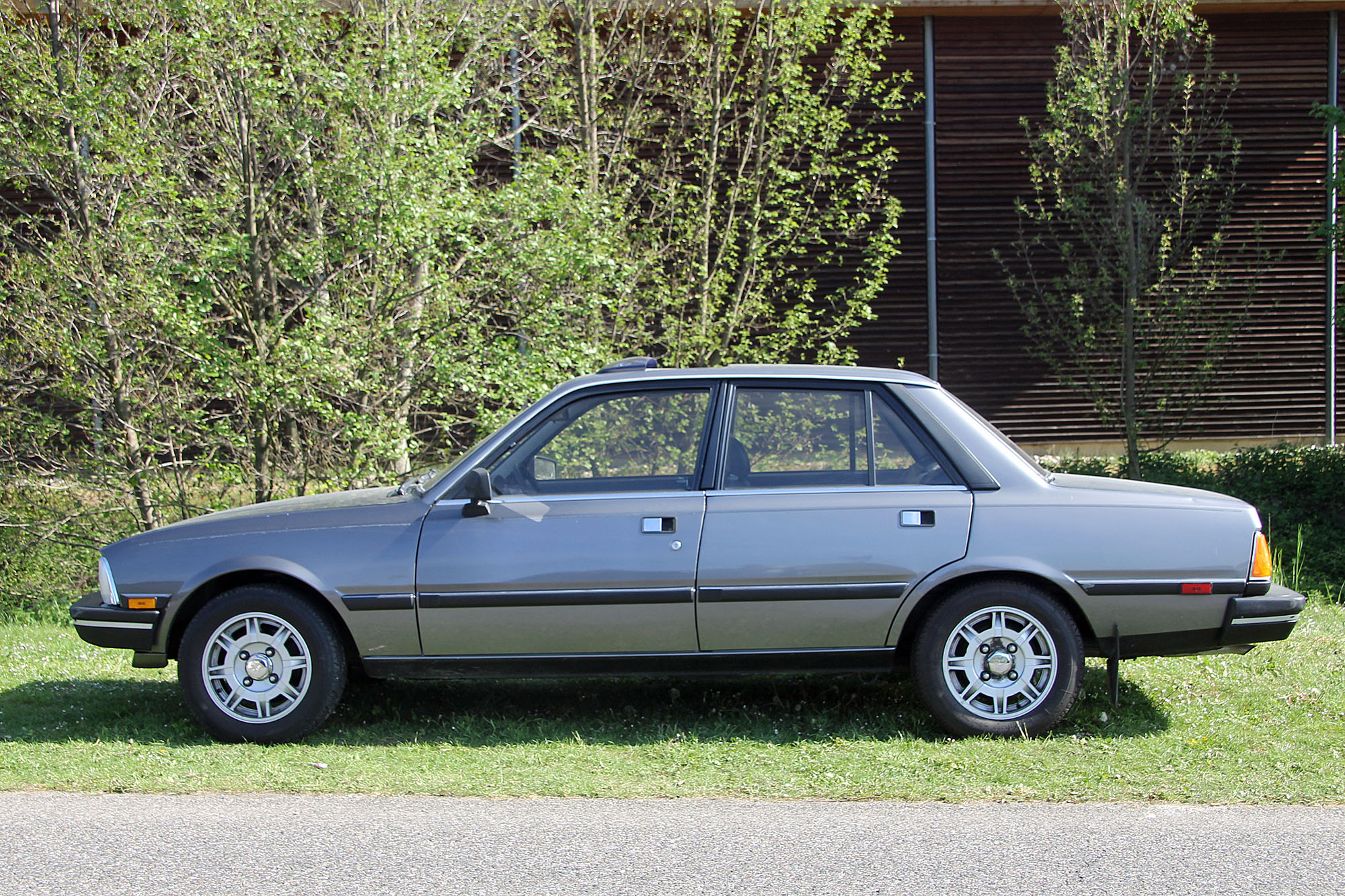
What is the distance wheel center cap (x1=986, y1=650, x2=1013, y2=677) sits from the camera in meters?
5.11

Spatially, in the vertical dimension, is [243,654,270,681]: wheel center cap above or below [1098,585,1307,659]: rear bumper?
below

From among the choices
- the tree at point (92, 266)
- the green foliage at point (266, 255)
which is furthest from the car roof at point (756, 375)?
the tree at point (92, 266)

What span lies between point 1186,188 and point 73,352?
1129 cm

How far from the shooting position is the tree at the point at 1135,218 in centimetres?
1222

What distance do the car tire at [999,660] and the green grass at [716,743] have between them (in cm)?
13

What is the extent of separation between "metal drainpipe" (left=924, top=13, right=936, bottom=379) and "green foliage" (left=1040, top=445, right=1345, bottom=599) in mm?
2088

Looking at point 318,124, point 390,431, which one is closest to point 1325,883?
point 390,431

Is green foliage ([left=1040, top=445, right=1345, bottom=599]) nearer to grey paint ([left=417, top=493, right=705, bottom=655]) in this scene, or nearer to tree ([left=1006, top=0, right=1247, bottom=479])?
tree ([left=1006, top=0, right=1247, bottom=479])

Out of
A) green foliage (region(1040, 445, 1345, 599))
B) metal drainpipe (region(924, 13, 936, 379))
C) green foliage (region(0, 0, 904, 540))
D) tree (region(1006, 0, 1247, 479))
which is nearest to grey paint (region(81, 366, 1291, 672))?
green foliage (region(0, 0, 904, 540))

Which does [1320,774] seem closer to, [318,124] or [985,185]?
[318,124]

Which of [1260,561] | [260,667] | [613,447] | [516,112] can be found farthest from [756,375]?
[516,112]

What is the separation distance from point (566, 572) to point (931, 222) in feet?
35.6

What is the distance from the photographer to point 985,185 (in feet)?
48.0

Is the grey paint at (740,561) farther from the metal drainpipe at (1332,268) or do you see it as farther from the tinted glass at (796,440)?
the metal drainpipe at (1332,268)
